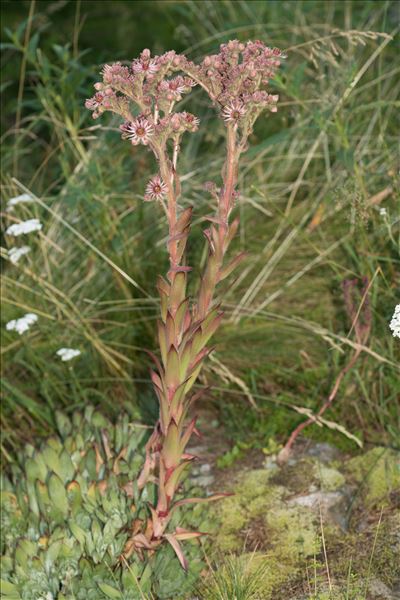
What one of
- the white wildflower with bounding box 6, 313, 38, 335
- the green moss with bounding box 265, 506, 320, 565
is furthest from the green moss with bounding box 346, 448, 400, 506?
the white wildflower with bounding box 6, 313, 38, 335

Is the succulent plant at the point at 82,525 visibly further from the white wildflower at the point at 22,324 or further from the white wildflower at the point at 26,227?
the white wildflower at the point at 26,227

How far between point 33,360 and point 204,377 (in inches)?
26.9

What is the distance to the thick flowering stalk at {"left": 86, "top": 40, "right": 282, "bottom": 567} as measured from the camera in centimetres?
208

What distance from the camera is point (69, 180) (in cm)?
382

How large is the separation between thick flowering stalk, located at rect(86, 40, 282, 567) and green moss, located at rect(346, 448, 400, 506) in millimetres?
749

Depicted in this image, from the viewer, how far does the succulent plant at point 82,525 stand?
8.26 ft

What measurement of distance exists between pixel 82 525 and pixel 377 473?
3.25 ft

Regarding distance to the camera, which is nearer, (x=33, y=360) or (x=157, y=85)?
(x=157, y=85)

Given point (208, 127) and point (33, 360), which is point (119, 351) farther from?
point (208, 127)

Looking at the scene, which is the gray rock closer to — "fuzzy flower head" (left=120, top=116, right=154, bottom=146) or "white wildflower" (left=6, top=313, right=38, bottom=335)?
"white wildflower" (left=6, top=313, right=38, bottom=335)

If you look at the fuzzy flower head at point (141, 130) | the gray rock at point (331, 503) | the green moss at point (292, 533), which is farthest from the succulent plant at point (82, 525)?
the fuzzy flower head at point (141, 130)

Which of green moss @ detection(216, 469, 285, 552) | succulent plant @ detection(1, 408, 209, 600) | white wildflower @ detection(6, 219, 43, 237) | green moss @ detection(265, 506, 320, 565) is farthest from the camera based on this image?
white wildflower @ detection(6, 219, 43, 237)

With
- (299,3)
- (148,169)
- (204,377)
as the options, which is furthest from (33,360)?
(299,3)

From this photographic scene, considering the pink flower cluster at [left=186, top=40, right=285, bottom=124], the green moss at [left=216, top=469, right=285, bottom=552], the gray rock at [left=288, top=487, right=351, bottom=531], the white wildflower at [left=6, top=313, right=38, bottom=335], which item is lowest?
the gray rock at [left=288, top=487, right=351, bottom=531]
